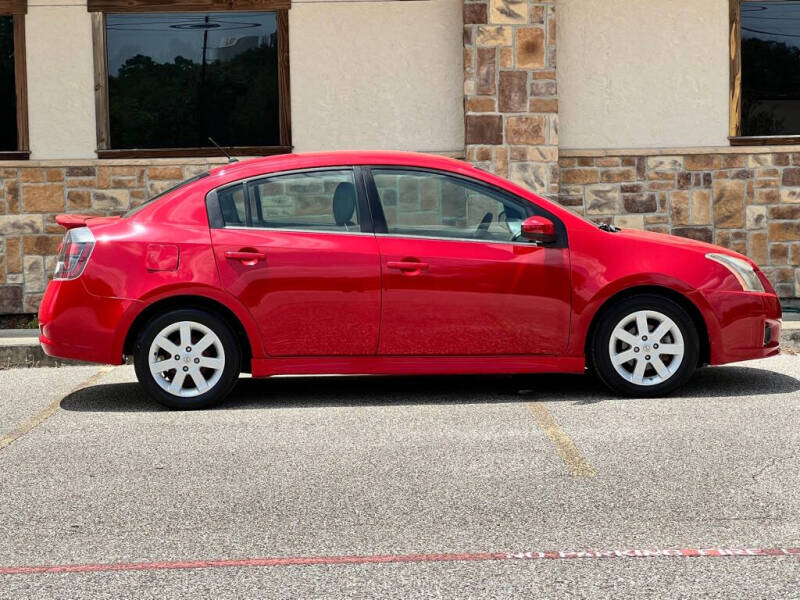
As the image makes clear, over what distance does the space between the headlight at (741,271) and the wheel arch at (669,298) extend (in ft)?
1.10

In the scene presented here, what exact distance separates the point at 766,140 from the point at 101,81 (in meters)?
6.94

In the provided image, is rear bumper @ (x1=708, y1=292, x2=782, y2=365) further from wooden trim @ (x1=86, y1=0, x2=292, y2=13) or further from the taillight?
wooden trim @ (x1=86, y1=0, x2=292, y2=13)

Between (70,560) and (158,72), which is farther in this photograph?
(158,72)

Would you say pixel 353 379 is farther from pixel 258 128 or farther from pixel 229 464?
pixel 258 128

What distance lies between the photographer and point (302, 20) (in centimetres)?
1335

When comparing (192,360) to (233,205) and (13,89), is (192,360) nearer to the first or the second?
(233,205)

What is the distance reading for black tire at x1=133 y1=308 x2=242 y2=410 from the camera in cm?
805

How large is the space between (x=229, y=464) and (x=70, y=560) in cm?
172

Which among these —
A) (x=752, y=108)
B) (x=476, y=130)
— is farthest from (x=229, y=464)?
(x=752, y=108)

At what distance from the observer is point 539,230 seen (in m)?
8.16

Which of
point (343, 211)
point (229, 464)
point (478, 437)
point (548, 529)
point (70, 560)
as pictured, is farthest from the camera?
point (343, 211)

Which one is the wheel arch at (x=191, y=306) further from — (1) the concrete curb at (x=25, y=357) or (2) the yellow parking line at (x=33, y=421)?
(1) the concrete curb at (x=25, y=357)

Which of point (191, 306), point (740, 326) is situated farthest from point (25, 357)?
point (740, 326)

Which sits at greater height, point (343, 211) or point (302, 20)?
point (302, 20)
